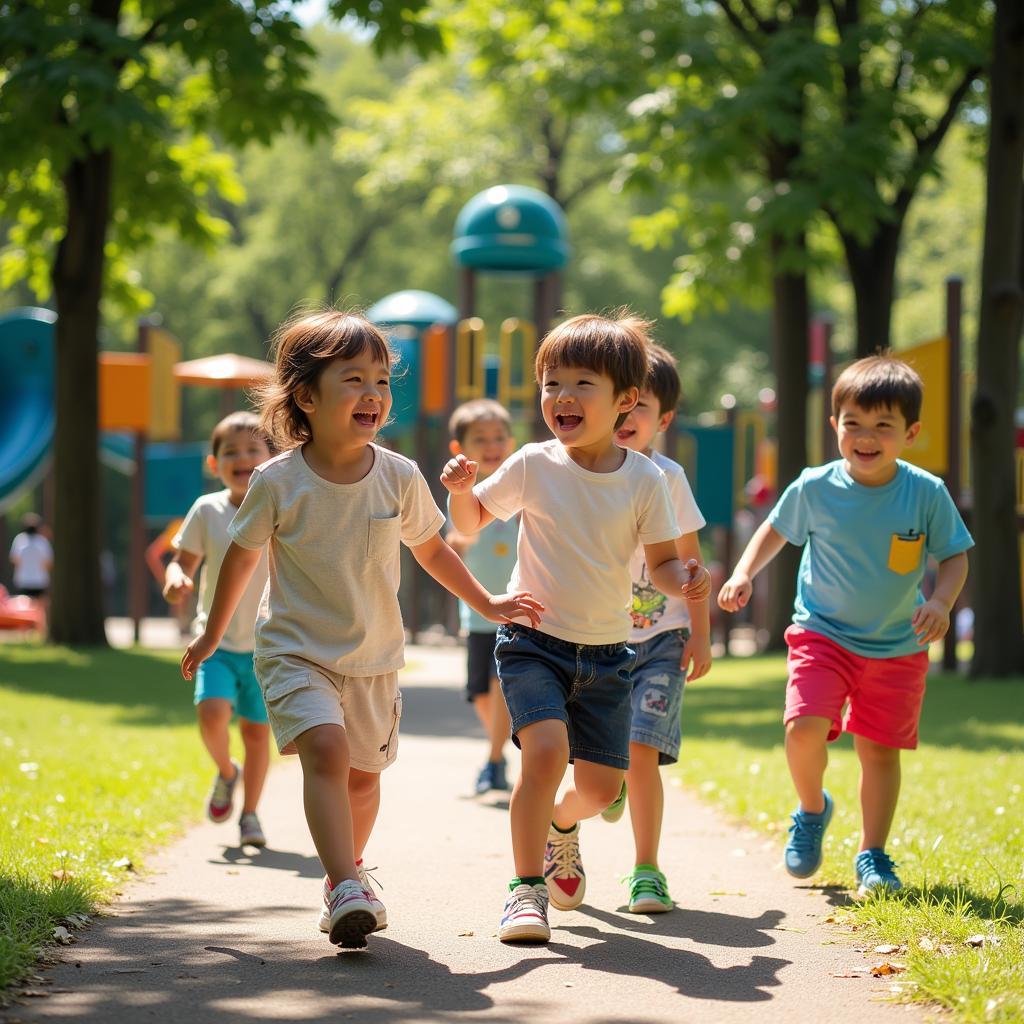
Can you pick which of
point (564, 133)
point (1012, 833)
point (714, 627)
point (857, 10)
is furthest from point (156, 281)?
point (1012, 833)

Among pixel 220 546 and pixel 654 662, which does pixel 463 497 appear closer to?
pixel 654 662

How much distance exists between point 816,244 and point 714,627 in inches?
231

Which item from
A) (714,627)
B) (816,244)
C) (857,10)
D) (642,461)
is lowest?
(714,627)

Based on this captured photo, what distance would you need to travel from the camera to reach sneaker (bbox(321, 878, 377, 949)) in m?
4.32

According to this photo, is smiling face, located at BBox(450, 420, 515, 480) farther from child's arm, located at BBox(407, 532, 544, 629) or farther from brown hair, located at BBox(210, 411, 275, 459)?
child's arm, located at BBox(407, 532, 544, 629)

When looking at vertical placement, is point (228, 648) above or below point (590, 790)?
above

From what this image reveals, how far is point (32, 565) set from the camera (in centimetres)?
2362

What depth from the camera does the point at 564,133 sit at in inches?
1457

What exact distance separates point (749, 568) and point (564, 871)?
121 centimetres

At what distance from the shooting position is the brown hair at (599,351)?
4.97 m

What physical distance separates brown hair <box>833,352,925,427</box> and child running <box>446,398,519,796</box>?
2570mm

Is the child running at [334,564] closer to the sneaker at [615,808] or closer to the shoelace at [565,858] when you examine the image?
the shoelace at [565,858]

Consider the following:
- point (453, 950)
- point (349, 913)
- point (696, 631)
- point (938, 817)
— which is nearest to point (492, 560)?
point (938, 817)

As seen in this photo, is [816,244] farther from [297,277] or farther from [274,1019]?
[297,277]
